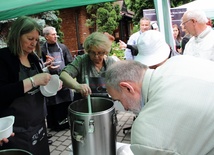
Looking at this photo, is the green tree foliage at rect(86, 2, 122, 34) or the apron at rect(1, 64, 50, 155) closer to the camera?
the apron at rect(1, 64, 50, 155)

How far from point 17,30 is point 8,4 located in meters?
0.23

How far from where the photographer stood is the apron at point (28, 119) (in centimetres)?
153

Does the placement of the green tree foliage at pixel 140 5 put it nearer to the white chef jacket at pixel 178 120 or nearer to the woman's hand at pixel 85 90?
the woman's hand at pixel 85 90

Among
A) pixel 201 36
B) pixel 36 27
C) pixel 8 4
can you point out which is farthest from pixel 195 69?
pixel 201 36

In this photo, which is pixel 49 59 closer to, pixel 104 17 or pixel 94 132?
pixel 94 132

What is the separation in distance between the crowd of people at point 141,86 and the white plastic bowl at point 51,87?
0.06 metres

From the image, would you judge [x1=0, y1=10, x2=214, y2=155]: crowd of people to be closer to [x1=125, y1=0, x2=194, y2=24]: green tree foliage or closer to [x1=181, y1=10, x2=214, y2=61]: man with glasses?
[x1=181, y1=10, x2=214, y2=61]: man with glasses

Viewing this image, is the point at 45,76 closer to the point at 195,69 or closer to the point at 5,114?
the point at 5,114

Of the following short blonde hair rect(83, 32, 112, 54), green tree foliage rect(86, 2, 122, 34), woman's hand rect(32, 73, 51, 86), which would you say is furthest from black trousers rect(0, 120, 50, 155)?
green tree foliage rect(86, 2, 122, 34)

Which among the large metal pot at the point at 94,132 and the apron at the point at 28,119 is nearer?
the large metal pot at the point at 94,132

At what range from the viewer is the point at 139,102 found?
1.07 m

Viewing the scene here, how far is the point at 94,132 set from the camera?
51.9 inches

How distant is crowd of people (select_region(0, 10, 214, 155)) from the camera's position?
2.69 feet

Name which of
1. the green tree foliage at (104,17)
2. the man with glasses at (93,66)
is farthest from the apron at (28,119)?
the green tree foliage at (104,17)
